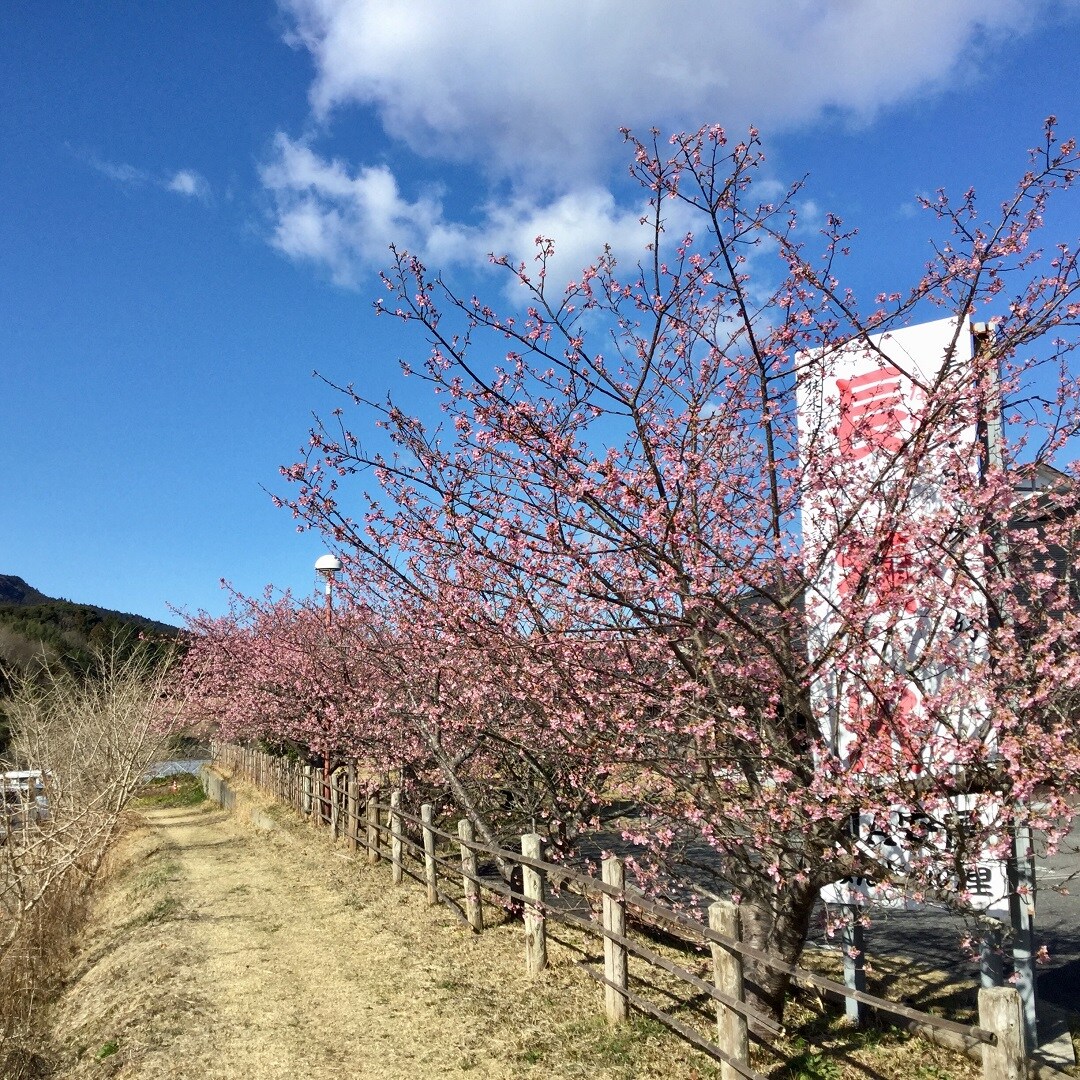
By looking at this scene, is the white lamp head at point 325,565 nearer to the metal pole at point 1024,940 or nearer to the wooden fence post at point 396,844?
the wooden fence post at point 396,844

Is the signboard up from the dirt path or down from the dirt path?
up

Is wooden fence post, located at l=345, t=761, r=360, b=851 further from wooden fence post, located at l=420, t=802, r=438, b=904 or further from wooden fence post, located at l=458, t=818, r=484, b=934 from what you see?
wooden fence post, located at l=458, t=818, r=484, b=934

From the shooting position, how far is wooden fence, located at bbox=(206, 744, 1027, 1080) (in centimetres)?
334

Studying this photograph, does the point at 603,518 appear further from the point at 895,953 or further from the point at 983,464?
the point at 895,953

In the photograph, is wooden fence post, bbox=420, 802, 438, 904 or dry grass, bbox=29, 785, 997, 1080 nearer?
dry grass, bbox=29, 785, 997, 1080

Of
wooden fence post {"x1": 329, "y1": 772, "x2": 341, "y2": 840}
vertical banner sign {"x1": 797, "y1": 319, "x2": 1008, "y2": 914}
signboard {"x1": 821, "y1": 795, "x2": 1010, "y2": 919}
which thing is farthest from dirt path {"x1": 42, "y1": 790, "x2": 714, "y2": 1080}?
wooden fence post {"x1": 329, "y1": 772, "x2": 341, "y2": 840}

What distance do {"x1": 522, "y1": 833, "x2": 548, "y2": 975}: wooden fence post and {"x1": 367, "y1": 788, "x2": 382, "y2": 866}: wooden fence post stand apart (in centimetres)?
530

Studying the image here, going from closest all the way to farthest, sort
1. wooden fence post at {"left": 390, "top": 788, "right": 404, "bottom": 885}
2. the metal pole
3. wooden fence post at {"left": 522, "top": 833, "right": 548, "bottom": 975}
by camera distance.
→ the metal pole → wooden fence post at {"left": 522, "top": 833, "right": 548, "bottom": 975} → wooden fence post at {"left": 390, "top": 788, "right": 404, "bottom": 885}

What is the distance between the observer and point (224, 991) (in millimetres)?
7121

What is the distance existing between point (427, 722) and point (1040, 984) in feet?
19.9

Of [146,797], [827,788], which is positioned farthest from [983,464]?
[146,797]

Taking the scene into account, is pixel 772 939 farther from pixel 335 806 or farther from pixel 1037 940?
pixel 335 806

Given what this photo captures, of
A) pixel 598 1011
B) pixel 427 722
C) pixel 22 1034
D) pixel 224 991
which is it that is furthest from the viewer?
pixel 427 722

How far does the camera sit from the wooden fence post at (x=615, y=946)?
5699mm
